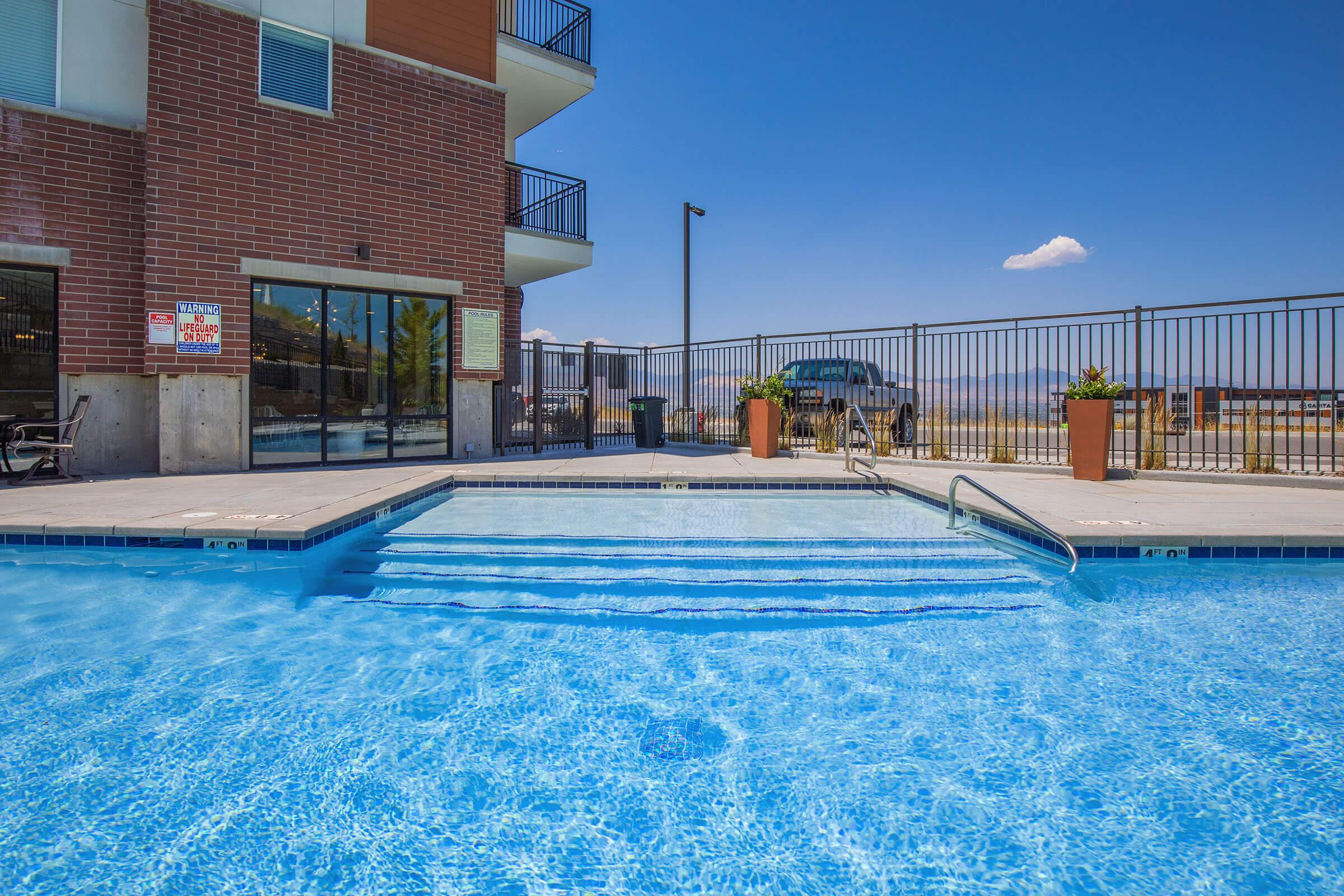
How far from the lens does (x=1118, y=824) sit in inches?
77.7

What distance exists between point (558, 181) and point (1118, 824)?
39.3 feet

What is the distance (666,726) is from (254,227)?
832cm

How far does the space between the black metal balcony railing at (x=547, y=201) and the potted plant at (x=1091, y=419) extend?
7.92m

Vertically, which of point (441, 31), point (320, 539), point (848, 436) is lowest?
point (320, 539)

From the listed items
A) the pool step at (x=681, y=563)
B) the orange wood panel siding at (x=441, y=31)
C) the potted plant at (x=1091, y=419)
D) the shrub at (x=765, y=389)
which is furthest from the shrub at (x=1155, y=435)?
the orange wood panel siding at (x=441, y=31)

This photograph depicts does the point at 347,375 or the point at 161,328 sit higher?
the point at 161,328

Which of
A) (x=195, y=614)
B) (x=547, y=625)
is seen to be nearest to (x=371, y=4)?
(x=195, y=614)

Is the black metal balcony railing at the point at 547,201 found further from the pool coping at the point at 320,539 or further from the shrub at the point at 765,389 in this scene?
the pool coping at the point at 320,539

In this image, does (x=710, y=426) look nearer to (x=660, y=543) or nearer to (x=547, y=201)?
(x=547, y=201)

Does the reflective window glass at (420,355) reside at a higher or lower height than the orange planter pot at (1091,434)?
higher

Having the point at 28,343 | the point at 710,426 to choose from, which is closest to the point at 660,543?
the point at 710,426

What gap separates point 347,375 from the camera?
348 inches

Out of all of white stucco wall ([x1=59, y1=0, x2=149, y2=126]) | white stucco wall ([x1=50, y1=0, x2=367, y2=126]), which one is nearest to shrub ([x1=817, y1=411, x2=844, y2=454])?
white stucco wall ([x1=50, y1=0, x2=367, y2=126])

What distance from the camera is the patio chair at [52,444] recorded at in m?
6.81
